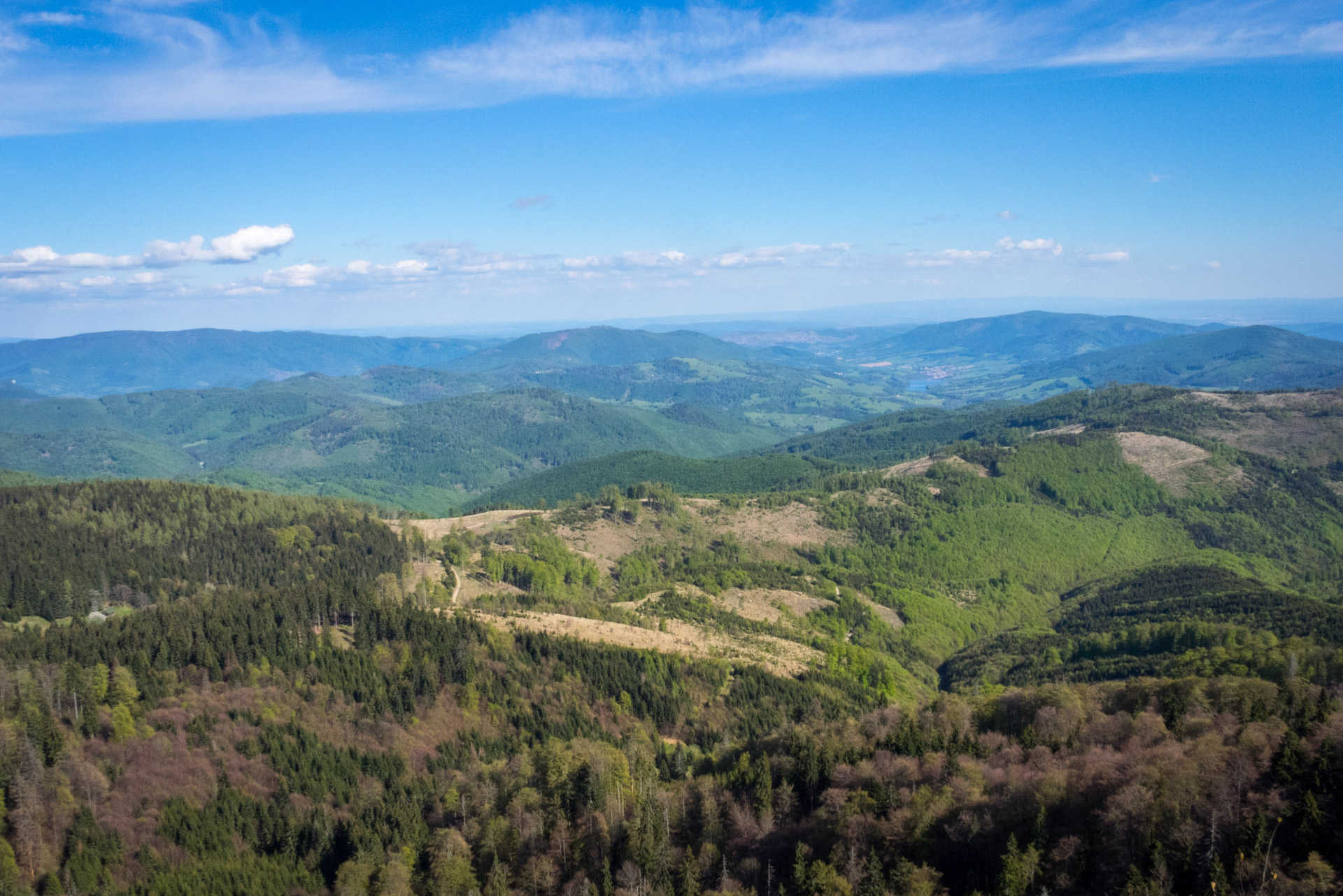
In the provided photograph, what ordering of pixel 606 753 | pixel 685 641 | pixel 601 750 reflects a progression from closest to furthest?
pixel 606 753 → pixel 601 750 → pixel 685 641

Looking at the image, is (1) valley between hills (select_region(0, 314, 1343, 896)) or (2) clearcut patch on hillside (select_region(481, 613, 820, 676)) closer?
(1) valley between hills (select_region(0, 314, 1343, 896))

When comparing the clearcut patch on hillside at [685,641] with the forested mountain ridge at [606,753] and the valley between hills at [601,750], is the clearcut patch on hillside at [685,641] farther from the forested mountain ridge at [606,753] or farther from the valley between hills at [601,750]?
the forested mountain ridge at [606,753]

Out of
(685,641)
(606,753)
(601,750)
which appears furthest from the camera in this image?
(685,641)

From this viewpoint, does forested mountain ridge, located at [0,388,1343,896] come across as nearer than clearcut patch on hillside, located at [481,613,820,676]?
Yes

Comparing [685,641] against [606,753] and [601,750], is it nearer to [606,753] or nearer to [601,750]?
[601,750]

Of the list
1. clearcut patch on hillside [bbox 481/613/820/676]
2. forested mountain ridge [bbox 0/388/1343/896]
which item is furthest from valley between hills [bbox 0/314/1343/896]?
clearcut patch on hillside [bbox 481/613/820/676]

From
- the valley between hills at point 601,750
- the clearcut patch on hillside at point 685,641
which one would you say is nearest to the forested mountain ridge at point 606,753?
the valley between hills at point 601,750

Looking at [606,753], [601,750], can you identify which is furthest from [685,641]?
[606,753]

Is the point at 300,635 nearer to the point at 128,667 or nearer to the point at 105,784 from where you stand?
the point at 128,667

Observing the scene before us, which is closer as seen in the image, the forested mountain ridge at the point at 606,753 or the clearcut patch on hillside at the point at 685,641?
the forested mountain ridge at the point at 606,753

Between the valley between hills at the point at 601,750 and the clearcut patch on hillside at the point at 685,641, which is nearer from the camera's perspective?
the valley between hills at the point at 601,750

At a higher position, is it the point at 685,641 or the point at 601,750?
the point at 601,750

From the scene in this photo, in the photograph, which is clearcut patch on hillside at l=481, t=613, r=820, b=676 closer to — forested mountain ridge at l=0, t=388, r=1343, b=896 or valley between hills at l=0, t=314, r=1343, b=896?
valley between hills at l=0, t=314, r=1343, b=896
